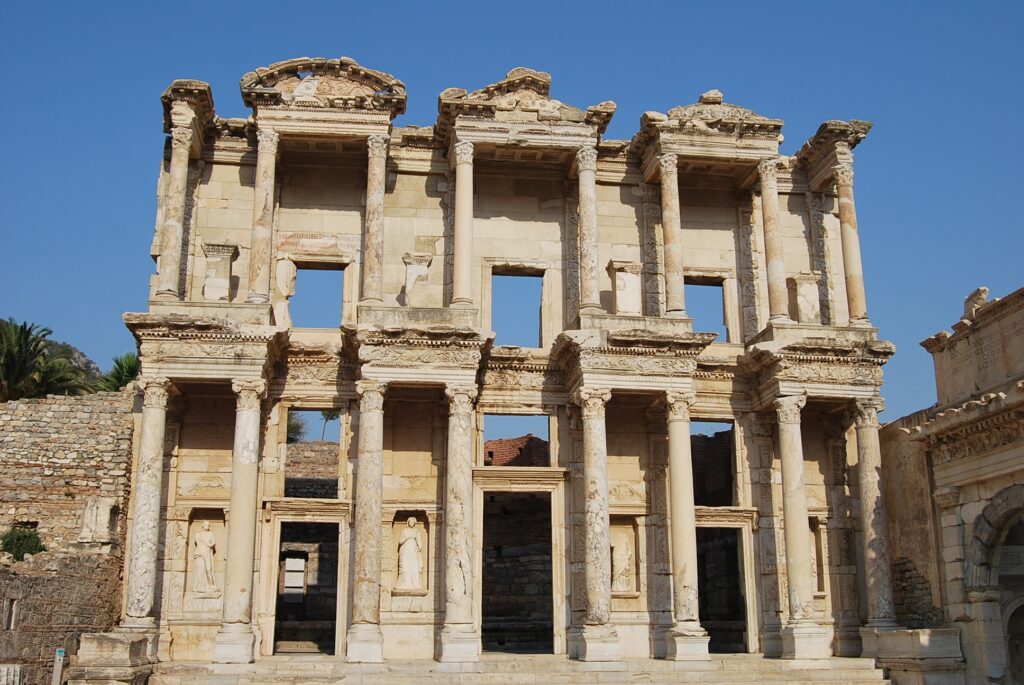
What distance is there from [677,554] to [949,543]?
4.70 meters

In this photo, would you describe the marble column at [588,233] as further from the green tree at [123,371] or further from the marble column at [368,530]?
the green tree at [123,371]

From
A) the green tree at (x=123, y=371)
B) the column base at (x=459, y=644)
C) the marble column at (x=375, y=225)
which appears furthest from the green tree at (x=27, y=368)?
the column base at (x=459, y=644)

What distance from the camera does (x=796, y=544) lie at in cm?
1989

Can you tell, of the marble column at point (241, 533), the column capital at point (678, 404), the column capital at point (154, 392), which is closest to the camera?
the marble column at point (241, 533)

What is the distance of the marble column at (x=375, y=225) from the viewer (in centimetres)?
2009

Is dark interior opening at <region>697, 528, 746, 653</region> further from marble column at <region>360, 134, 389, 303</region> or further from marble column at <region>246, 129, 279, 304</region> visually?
marble column at <region>246, 129, 279, 304</region>

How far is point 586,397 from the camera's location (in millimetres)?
19594

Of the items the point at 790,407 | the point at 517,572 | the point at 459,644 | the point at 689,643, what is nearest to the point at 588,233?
the point at 790,407

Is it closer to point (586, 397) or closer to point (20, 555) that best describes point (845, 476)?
point (586, 397)

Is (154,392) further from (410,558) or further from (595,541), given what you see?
(595,541)

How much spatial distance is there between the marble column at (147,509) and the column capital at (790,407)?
11123mm

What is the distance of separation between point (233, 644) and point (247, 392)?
423 centimetres

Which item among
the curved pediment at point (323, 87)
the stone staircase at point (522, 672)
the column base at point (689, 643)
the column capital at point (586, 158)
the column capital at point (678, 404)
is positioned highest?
the curved pediment at point (323, 87)

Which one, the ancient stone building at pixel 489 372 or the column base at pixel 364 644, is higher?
the ancient stone building at pixel 489 372
